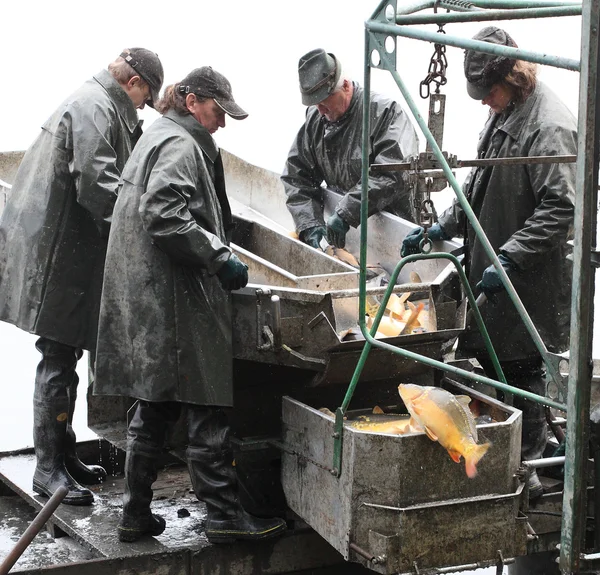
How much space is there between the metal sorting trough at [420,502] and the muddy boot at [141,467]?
747 mm

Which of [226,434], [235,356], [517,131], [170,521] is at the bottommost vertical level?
[170,521]

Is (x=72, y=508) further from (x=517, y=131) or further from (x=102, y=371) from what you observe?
(x=517, y=131)

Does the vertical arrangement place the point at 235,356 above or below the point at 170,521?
above

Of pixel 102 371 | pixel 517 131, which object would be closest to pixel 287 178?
pixel 517 131

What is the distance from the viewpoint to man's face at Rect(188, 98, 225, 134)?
4.70m

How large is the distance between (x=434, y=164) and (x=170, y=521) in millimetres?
1862

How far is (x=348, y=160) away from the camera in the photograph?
229 inches

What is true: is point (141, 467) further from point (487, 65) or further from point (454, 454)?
point (487, 65)

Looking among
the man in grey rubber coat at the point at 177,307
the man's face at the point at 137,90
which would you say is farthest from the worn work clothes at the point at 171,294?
the man's face at the point at 137,90

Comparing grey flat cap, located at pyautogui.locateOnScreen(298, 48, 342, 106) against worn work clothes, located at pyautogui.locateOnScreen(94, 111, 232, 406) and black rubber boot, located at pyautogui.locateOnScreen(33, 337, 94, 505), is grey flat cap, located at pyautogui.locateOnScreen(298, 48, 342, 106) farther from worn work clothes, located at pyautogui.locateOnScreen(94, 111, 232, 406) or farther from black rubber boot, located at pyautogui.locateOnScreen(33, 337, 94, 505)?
black rubber boot, located at pyautogui.locateOnScreen(33, 337, 94, 505)

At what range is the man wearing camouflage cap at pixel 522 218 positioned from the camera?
16.1ft

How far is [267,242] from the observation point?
5.65 meters

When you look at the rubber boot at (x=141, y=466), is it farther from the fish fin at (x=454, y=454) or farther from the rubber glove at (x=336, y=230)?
the rubber glove at (x=336, y=230)

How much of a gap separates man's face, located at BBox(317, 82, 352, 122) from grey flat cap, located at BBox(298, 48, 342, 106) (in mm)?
58
